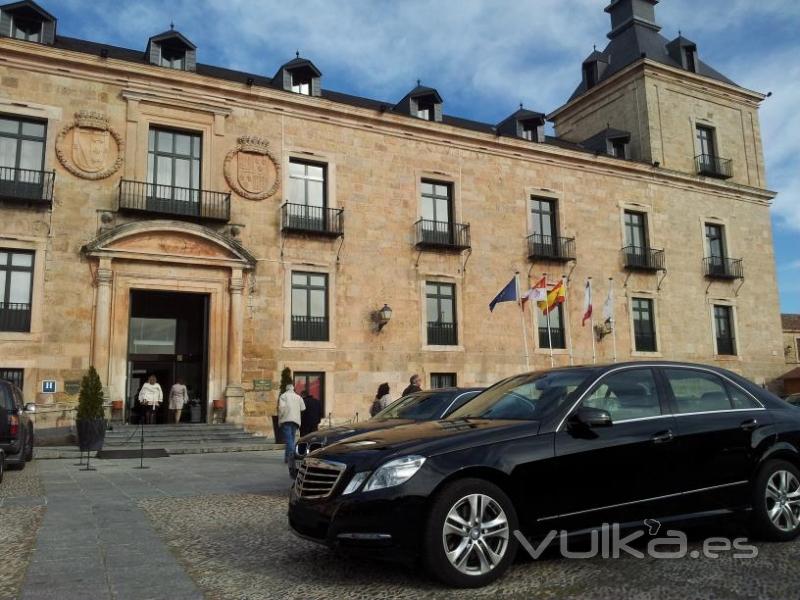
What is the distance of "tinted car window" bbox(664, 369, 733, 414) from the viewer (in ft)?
18.4

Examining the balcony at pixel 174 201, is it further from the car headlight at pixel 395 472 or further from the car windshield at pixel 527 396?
the car headlight at pixel 395 472

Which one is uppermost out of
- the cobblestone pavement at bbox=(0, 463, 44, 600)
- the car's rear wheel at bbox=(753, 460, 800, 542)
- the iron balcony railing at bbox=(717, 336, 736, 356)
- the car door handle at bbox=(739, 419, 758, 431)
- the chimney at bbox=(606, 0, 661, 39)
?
the chimney at bbox=(606, 0, 661, 39)

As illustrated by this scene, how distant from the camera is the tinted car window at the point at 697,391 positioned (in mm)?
5605

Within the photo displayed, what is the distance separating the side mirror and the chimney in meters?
34.2

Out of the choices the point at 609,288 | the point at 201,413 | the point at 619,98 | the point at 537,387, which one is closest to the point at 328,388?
the point at 201,413

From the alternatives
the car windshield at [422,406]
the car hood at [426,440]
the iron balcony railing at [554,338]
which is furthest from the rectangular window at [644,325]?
the car hood at [426,440]

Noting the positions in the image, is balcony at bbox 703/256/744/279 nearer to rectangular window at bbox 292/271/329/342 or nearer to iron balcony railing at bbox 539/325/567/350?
iron balcony railing at bbox 539/325/567/350

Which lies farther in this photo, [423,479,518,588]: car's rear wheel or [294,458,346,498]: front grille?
[294,458,346,498]: front grille

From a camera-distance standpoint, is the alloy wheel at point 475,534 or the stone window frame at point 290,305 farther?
the stone window frame at point 290,305

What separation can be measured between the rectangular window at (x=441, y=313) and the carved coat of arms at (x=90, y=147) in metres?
10.7

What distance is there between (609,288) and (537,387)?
75.7 feet

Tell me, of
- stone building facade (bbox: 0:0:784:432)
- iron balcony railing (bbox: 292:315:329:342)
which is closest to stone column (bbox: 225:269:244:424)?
stone building facade (bbox: 0:0:784:432)

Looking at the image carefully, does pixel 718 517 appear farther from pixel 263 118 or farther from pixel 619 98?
pixel 619 98

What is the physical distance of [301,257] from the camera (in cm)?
2205
